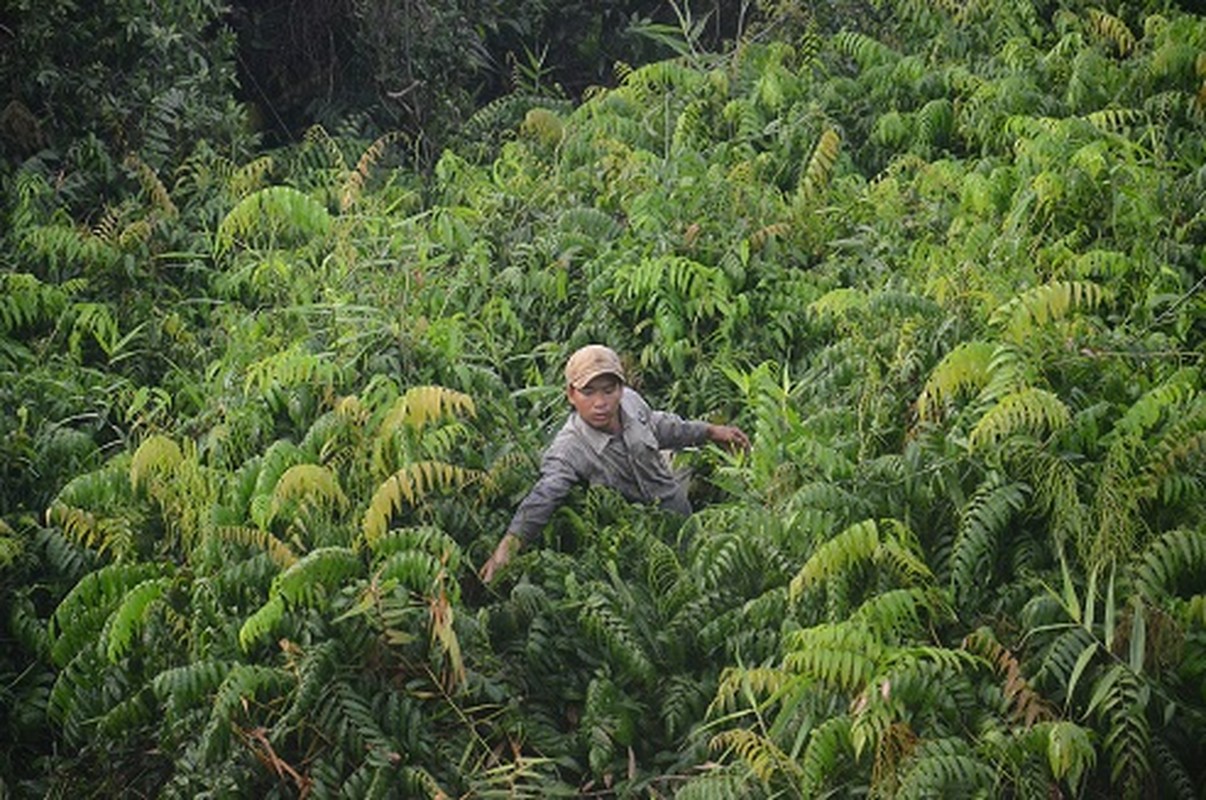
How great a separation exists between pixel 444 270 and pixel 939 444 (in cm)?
388

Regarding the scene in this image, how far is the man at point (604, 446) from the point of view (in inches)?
320

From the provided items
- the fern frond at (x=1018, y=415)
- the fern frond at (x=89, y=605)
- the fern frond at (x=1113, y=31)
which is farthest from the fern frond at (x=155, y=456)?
the fern frond at (x=1113, y=31)

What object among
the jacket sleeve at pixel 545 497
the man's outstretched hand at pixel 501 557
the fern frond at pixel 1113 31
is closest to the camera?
the man's outstretched hand at pixel 501 557

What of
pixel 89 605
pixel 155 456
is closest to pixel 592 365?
pixel 155 456

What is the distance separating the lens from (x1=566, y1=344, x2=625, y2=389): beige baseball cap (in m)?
→ 8.15

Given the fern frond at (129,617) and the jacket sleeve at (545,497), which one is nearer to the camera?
the fern frond at (129,617)

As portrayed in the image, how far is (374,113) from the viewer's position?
1408 cm

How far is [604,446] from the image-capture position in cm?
830

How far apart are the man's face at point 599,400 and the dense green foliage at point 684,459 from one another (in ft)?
1.10

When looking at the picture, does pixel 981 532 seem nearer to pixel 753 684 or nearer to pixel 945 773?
pixel 753 684

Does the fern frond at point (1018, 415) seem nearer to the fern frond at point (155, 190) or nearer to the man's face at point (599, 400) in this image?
the man's face at point (599, 400)

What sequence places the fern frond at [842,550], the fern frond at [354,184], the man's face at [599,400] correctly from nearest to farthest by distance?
the fern frond at [842,550] < the man's face at [599,400] < the fern frond at [354,184]

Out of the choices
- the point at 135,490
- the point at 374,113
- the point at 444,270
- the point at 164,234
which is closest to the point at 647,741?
the point at 135,490

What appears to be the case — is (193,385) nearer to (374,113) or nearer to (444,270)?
(444,270)
